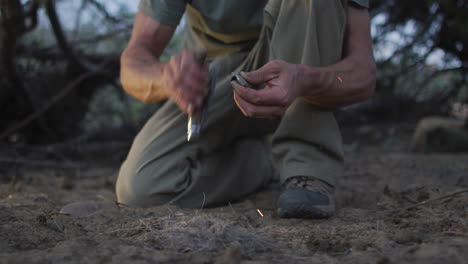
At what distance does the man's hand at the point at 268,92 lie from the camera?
1667mm

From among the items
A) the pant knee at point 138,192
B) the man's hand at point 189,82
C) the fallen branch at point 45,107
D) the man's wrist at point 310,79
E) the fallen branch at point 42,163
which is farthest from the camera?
the fallen branch at point 45,107

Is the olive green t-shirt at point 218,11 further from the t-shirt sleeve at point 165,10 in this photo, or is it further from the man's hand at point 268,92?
the man's hand at point 268,92

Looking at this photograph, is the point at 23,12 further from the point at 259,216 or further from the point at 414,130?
the point at 414,130

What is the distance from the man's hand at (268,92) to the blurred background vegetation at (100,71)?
2048 mm

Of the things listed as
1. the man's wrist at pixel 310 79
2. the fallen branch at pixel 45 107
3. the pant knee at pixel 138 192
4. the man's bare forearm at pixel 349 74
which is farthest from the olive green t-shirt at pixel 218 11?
the fallen branch at pixel 45 107

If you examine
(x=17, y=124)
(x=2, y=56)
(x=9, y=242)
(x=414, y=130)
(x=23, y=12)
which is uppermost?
(x=23, y=12)

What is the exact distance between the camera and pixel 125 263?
1.29 meters

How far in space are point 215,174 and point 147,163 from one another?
0.28m

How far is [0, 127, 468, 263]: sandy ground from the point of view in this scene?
134cm

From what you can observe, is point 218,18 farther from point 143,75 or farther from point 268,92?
point 268,92

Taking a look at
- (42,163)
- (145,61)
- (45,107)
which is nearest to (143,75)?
(145,61)

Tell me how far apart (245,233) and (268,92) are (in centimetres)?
42

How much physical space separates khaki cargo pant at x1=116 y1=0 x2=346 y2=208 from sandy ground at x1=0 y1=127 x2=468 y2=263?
141mm

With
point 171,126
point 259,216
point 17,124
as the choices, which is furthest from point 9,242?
point 17,124
